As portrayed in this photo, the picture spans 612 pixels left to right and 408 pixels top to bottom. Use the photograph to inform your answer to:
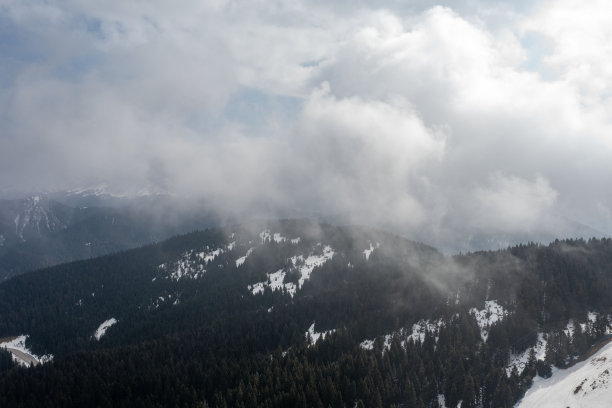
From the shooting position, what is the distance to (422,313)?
144m

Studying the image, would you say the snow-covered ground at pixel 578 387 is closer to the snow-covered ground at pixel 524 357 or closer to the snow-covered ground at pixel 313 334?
the snow-covered ground at pixel 524 357

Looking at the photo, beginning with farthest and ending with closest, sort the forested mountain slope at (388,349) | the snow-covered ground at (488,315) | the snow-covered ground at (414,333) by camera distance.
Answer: the snow-covered ground at (414,333) → the snow-covered ground at (488,315) → the forested mountain slope at (388,349)

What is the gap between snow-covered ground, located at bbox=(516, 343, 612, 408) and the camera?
78.2 m

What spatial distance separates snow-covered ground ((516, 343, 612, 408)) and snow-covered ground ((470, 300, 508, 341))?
24.3 meters

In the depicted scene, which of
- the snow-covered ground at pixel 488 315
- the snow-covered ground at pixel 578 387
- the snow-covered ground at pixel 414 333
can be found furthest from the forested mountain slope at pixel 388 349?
the snow-covered ground at pixel 578 387

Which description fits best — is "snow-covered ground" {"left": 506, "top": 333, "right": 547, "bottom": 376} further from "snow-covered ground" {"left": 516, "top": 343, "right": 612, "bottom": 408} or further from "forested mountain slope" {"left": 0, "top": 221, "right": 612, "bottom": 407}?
"snow-covered ground" {"left": 516, "top": 343, "right": 612, "bottom": 408}

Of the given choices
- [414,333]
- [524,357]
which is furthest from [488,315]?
[414,333]

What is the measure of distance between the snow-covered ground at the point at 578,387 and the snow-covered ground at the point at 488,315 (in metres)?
24.3

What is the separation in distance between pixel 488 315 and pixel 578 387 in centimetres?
4883

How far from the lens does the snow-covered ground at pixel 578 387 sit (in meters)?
78.2

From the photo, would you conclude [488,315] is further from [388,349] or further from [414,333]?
[388,349]

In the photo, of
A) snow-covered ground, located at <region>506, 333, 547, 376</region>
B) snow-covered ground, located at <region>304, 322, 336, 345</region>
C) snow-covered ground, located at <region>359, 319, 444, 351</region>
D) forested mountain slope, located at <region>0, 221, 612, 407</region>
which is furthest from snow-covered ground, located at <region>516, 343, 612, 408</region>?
snow-covered ground, located at <region>304, 322, 336, 345</region>

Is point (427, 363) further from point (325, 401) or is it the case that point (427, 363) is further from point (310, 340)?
point (310, 340)

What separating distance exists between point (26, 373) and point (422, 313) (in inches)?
5827
